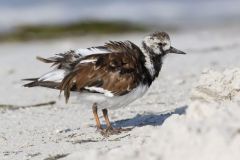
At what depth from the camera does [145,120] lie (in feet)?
25.9

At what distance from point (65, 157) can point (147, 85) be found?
1652mm

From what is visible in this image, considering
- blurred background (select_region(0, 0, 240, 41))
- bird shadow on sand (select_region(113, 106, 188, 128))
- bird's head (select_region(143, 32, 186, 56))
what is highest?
bird's head (select_region(143, 32, 186, 56))

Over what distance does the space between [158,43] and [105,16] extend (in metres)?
18.6

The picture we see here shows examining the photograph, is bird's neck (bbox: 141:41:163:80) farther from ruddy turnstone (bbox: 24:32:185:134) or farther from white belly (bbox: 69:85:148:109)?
white belly (bbox: 69:85:148:109)

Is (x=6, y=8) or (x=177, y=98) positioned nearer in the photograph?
(x=177, y=98)

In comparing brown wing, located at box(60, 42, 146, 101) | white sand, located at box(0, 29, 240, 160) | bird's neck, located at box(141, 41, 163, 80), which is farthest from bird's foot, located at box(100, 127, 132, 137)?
bird's neck, located at box(141, 41, 163, 80)

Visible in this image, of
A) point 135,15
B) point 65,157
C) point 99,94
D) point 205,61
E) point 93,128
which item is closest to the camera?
point 65,157

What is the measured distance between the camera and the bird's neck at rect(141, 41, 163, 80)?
749cm

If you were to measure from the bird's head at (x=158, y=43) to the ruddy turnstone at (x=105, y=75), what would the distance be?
0.64 ft

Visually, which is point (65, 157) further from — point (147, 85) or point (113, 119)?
point (113, 119)

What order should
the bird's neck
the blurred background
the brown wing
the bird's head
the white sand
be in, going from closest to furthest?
the white sand
the brown wing
the bird's neck
the bird's head
the blurred background

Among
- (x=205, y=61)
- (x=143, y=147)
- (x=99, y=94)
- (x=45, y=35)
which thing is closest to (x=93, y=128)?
(x=99, y=94)

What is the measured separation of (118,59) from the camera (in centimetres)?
727

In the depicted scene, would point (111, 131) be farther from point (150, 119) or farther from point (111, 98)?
point (150, 119)
